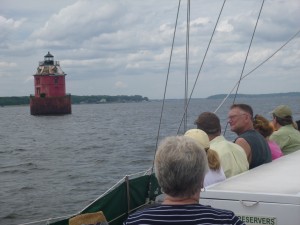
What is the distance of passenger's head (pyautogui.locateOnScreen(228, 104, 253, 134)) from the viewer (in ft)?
16.9

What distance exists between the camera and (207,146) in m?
4.18

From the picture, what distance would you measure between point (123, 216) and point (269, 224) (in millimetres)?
2865

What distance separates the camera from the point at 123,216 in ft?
19.9

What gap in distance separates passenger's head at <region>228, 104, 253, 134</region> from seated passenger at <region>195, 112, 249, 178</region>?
0.41 m

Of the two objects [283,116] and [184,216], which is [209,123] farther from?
[184,216]

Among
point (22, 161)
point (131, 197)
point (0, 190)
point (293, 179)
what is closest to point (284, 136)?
point (131, 197)

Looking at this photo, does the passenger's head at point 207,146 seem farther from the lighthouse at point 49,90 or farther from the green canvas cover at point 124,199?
the lighthouse at point 49,90

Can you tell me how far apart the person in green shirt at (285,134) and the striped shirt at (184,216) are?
13.2ft

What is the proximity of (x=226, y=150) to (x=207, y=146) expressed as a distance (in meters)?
0.43

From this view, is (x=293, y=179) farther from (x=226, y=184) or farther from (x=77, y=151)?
(x=77, y=151)

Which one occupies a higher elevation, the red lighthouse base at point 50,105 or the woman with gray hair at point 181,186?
the woman with gray hair at point 181,186

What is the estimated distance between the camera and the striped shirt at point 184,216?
251 cm

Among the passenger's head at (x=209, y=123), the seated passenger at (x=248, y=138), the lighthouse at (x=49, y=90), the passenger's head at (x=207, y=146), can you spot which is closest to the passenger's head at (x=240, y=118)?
the seated passenger at (x=248, y=138)

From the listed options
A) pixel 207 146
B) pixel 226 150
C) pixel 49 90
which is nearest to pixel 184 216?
pixel 207 146
